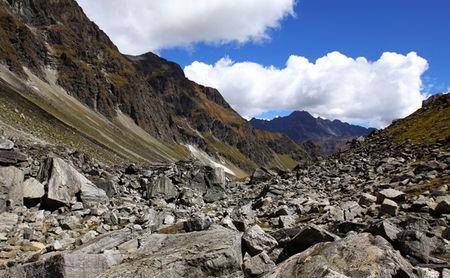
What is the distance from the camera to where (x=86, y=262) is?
14031mm

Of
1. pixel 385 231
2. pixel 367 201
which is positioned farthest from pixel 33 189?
pixel 385 231

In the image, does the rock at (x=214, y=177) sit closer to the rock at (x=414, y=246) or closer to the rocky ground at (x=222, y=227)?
the rocky ground at (x=222, y=227)

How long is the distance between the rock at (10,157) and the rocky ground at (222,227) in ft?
0.26

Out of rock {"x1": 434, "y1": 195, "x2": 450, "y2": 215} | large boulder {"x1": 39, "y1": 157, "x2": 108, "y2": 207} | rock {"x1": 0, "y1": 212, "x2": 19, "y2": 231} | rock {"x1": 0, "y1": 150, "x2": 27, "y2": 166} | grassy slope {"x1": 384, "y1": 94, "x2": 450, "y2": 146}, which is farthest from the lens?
grassy slope {"x1": 384, "y1": 94, "x2": 450, "y2": 146}

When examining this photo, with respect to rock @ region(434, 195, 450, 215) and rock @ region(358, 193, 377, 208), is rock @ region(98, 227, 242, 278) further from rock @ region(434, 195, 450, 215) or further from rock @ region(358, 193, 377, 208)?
rock @ region(358, 193, 377, 208)

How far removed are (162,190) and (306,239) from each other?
91.6 ft

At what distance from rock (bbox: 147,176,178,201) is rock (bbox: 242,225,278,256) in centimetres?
2515

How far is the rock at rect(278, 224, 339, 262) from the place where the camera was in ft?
46.0

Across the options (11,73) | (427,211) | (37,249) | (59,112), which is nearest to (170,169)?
(37,249)

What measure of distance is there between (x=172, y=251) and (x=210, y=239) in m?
1.27

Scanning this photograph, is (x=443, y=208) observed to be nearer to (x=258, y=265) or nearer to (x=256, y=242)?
(x=256, y=242)

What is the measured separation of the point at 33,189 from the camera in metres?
29.8

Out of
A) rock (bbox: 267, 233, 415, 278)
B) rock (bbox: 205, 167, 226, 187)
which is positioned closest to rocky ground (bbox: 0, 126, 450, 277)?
rock (bbox: 267, 233, 415, 278)

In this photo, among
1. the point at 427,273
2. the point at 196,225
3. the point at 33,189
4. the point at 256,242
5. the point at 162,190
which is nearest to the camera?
the point at 427,273
